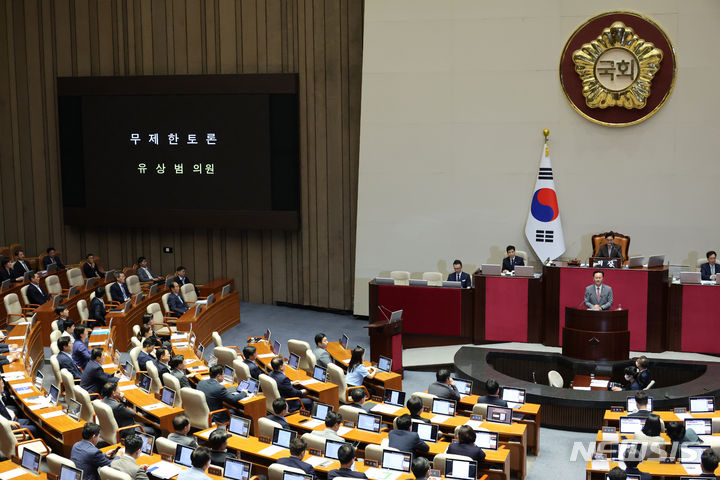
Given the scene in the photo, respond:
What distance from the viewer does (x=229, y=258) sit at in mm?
17484

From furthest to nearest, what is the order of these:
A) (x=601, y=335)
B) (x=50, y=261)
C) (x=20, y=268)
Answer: (x=50, y=261) → (x=20, y=268) → (x=601, y=335)

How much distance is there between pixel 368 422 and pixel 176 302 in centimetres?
649

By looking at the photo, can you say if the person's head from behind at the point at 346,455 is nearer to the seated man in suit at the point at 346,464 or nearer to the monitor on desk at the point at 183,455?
the seated man in suit at the point at 346,464

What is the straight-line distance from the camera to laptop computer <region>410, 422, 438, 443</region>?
8.19 metres

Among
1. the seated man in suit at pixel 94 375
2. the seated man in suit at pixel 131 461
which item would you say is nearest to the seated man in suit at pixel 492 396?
the seated man in suit at pixel 131 461

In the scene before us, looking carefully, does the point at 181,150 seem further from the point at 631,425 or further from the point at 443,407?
the point at 631,425

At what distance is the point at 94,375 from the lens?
9.70m

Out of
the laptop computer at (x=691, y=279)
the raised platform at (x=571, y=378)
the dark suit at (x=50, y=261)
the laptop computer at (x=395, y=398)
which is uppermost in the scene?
the laptop computer at (x=691, y=279)

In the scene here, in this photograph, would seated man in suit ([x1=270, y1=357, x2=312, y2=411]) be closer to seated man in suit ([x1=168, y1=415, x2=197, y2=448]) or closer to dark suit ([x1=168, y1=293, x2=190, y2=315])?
seated man in suit ([x1=168, y1=415, x2=197, y2=448])

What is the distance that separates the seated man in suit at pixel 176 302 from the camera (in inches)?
555

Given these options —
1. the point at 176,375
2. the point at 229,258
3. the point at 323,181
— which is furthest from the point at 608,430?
the point at 229,258

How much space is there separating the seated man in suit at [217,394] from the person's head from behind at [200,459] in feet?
7.54

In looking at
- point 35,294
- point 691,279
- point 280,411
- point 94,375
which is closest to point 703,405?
point 691,279

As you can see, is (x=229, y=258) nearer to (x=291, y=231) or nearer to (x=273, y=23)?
(x=291, y=231)
